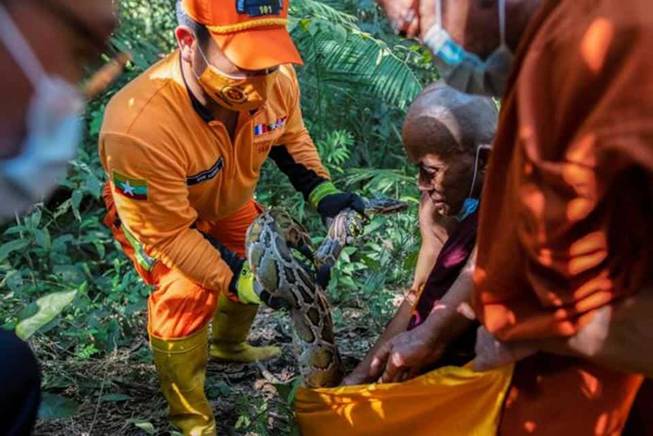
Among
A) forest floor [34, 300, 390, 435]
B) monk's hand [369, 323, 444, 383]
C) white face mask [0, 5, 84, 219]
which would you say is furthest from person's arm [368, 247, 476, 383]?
white face mask [0, 5, 84, 219]

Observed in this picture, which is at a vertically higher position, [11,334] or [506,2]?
[506,2]

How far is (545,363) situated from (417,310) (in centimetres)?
68

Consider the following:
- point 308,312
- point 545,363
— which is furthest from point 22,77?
point 308,312

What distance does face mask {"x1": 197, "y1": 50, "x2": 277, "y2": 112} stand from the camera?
9.78 ft

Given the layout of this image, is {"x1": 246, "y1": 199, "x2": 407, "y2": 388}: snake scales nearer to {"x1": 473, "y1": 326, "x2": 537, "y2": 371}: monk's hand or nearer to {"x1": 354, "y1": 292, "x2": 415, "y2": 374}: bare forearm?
{"x1": 354, "y1": 292, "x2": 415, "y2": 374}: bare forearm

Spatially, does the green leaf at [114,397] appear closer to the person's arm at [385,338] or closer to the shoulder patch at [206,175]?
the shoulder patch at [206,175]

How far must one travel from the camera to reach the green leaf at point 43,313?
2471 millimetres

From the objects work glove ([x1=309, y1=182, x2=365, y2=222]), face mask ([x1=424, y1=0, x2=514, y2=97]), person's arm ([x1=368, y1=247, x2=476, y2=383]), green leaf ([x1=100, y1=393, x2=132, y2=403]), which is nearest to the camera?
face mask ([x1=424, y1=0, x2=514, y2=97])

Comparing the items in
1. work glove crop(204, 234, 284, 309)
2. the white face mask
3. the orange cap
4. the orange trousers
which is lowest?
the orange trousers

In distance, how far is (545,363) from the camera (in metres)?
2.04

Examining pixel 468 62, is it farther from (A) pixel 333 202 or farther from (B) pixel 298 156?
(B) pixel 298 156

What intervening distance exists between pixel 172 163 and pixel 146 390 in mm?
1298

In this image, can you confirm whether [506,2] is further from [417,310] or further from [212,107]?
[212,107]

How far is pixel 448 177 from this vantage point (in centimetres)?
255
